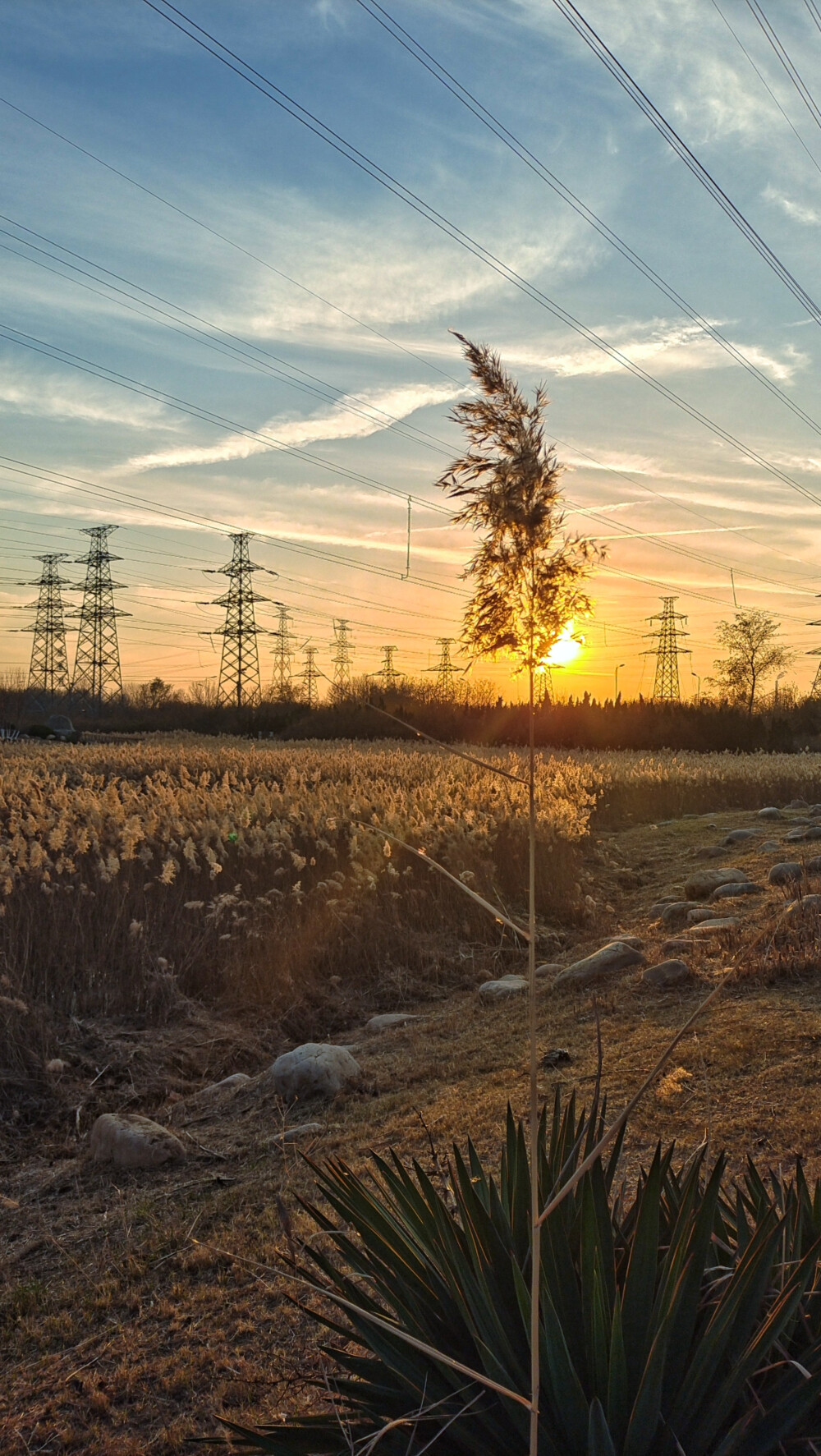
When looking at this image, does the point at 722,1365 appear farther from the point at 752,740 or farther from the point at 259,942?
the point at 752,740

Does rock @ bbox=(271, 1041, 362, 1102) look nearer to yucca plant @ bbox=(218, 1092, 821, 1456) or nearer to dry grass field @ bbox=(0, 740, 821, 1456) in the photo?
dry grass field @ bbox=(0, 740, 821, 1456)

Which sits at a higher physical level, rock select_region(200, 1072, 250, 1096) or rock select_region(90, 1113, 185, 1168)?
rock select_region(90, 1113, 185, 1168)

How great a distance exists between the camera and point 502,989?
7098 millimetres

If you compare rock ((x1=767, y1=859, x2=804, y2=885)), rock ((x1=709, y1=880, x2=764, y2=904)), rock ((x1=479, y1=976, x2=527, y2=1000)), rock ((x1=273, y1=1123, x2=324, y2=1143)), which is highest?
rock ((x1=767, y1=859, x2=804, y2=885))

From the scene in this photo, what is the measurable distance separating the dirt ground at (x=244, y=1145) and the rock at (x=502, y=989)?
18 centimetres

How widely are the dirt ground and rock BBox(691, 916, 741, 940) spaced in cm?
13

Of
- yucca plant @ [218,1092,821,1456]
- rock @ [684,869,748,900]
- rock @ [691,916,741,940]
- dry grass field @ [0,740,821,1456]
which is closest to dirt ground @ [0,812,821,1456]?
dry grass field @ [0,740,821,1456]

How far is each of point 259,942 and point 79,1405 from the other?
5.06 m

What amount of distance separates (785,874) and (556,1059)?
4647 mm

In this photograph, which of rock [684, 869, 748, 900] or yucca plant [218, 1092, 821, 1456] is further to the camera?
rock [684, 869, 748, 900]

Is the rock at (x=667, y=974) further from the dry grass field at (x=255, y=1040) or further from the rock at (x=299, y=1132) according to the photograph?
the rock at (x=299, y=1132)

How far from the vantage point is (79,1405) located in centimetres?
288

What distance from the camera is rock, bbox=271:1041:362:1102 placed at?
5.37 metres

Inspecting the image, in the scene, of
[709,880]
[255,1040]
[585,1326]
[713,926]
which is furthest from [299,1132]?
[709,880]
